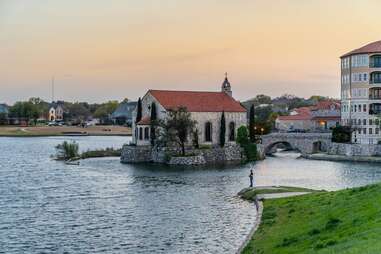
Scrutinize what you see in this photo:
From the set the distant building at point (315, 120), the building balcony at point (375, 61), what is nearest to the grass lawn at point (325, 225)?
the building balcony at point (375, 61)

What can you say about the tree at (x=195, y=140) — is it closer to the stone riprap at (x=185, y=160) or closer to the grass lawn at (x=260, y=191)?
the stone riprap at (x=185, y=160)

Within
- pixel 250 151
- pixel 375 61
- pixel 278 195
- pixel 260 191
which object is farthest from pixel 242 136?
pixel 278 195

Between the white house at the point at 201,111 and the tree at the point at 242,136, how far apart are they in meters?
1.70

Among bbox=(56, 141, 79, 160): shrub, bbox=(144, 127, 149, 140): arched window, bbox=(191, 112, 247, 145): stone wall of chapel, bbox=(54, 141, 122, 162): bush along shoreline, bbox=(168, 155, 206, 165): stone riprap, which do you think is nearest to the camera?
bbox=(168, 155, 206, 165): stone riprap

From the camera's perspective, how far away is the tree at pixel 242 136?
294 ft

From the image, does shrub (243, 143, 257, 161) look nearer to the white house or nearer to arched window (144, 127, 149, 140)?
the white house

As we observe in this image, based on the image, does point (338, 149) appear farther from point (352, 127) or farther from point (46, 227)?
point (46, 227)

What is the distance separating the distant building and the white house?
3080 centimetres

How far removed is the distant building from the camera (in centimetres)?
12388

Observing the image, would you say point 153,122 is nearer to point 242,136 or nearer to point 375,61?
point 242,136

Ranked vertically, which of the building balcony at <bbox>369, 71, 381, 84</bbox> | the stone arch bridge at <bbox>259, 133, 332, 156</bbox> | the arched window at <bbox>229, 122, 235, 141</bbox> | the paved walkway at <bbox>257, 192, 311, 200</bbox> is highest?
the building balcony at <bbox>369, 71, 381, 84</bbox>

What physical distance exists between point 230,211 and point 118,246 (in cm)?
1176

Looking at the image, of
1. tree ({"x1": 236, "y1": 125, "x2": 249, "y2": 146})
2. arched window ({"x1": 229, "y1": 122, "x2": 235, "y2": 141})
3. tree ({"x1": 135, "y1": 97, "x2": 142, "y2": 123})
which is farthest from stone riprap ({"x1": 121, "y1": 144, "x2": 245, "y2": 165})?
tree ({"x1": 135, "y1": 97, "x2": 142, "y2": 123})

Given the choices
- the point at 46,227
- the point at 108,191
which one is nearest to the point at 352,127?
the point at 108,191
